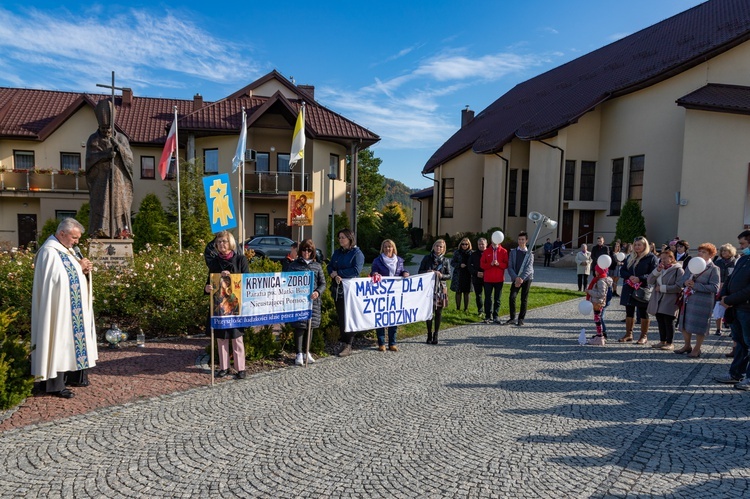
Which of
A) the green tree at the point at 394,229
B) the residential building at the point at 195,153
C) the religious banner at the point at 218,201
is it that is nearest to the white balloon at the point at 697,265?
the religious banner at the point at 218,201

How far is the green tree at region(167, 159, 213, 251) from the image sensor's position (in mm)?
20859

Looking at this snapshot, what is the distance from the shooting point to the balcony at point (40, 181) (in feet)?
83.6

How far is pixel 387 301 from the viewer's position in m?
8.09

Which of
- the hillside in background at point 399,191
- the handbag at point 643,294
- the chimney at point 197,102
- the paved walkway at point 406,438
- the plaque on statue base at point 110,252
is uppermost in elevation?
the hillside in background at point 399,191

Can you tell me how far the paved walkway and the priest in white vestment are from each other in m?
0.71

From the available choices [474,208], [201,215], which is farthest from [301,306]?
[474,208]

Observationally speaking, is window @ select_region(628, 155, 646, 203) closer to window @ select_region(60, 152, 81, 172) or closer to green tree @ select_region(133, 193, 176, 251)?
green tree @ select_region(133, 193, 176, 251)

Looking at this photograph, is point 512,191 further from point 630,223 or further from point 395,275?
point 395,275

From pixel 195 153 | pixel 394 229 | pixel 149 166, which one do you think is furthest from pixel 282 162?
pixel 149 166

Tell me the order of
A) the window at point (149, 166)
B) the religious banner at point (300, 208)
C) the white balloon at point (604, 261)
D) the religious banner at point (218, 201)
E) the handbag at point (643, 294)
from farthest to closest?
the window at point (149, 166)
the religious banner at point (300, 208)
the religious banner at point (218, 201)
the handbag at point (643, 294)
the white balloon at point (604, 261)

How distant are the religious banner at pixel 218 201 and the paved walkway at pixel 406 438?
11.9ft

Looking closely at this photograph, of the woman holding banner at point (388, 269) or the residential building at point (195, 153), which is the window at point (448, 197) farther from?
the woman holding banner at point (388, 269)

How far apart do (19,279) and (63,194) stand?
21.3 metres

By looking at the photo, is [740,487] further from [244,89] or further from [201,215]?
[244,89]
